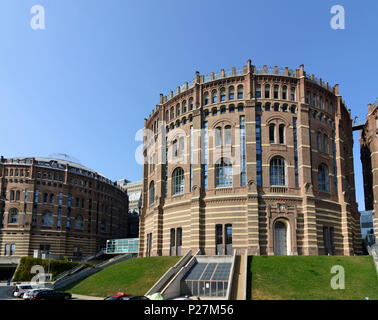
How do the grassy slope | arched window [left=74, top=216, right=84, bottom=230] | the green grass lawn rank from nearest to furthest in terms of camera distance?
1. the grassy slope
2. the green grass lawn
3. arched window [left=74, top=216, right=84, bottom=230]

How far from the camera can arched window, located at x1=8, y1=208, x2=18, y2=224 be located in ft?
249

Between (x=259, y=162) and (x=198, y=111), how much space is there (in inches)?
450

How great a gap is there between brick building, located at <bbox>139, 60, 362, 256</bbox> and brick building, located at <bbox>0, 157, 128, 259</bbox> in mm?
32864

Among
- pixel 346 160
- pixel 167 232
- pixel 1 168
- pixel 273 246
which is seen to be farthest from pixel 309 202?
pixel 1 168

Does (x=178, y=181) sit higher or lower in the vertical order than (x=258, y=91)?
lower

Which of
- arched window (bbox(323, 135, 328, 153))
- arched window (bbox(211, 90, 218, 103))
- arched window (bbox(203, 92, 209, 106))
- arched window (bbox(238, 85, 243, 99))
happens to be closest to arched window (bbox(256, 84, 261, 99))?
arched window (bbox(238, 85, 243, 99))

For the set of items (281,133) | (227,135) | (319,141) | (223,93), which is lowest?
(319,141)

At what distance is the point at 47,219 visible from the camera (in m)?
79.1

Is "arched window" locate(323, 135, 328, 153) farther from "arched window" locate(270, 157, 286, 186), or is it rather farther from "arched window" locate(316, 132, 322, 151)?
"arched window" locate(270, 157, 286, 186)

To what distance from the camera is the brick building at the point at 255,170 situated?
151ft

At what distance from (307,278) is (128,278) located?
1887 centimetres

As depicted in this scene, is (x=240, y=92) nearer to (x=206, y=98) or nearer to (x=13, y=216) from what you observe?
(x=206, y=98)

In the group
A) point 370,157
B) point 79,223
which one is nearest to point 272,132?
point 370,157

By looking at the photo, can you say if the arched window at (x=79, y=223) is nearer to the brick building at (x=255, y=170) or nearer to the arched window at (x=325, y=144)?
the brick building at (x=255, y=170)
